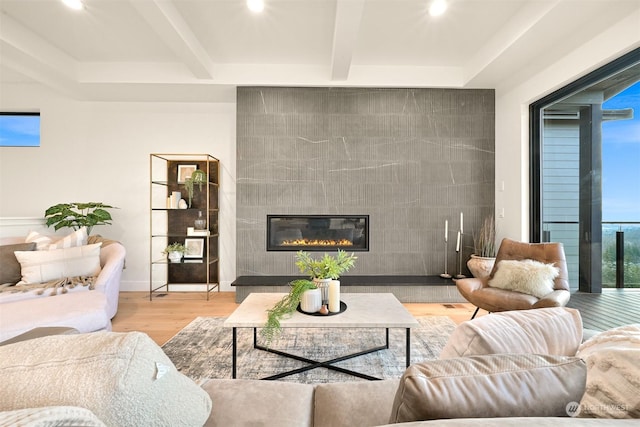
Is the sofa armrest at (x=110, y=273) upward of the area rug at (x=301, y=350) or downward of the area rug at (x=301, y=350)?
upward

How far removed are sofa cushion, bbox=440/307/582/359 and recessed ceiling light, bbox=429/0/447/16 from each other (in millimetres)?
2520

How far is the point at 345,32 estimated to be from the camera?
254 centimetres

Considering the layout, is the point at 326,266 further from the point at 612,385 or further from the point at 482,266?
the point at 482,266

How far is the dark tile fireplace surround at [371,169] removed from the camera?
145 inches

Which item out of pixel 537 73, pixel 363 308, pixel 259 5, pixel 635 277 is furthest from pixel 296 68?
pixel 635 277

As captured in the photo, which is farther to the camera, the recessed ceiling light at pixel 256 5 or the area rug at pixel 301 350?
the recessed ceiling light at pixel 256 5

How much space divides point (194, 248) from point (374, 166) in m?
2.60

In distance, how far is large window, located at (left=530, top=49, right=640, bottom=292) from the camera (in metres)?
2.27

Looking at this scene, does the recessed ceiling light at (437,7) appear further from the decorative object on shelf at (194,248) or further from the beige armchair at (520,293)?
the decorative object on shelf at (194,248)

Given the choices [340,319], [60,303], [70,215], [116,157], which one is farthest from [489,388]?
[116,157]

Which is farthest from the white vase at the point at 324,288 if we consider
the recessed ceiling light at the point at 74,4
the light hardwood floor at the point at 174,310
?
the recessed ceiling light at the point at 74,4

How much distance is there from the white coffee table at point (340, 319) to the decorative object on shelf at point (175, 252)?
202 centimetres

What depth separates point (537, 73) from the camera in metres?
3.11

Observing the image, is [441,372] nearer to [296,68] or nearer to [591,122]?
[591,122]
